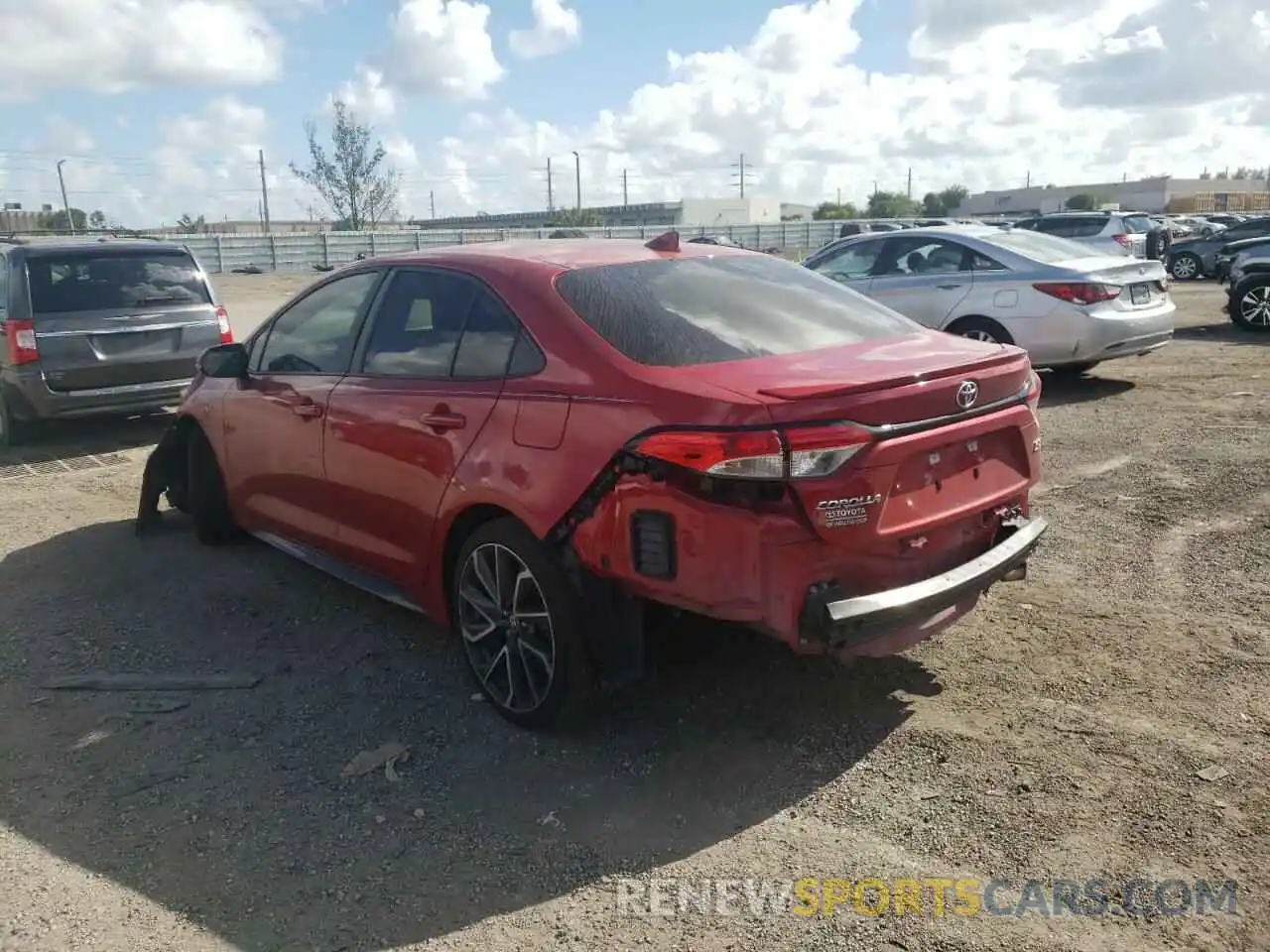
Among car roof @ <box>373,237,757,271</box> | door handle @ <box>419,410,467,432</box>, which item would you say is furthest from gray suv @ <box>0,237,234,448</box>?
door handle @ <box>419,410,467,432</box>

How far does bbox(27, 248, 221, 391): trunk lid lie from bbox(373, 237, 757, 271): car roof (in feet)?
16.3

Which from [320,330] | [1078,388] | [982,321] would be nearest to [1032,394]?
[320,330]

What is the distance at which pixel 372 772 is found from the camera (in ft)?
11.9

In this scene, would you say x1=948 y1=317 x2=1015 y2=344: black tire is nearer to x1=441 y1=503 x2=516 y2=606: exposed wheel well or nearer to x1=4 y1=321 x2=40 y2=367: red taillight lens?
x1=441 y1=503 x2=516 y2=606: exposed wheel well

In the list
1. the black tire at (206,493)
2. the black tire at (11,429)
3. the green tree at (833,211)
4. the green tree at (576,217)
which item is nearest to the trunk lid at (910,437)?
the black tire at (206,493)

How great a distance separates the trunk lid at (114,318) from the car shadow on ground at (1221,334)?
11.8 m

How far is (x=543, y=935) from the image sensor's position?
9.20ft

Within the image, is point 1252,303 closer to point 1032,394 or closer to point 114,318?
point 1032,394

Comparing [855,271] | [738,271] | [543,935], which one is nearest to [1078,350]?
[855,271]

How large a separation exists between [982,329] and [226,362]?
6887 mm

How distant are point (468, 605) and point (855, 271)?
7.85 meters

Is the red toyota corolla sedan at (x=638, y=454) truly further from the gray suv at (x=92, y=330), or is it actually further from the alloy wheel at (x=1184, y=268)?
the alloy wheel at (x=1184, y=268)

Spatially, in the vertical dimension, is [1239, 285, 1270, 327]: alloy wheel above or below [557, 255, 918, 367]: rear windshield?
below

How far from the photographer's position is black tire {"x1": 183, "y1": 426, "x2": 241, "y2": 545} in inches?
232
